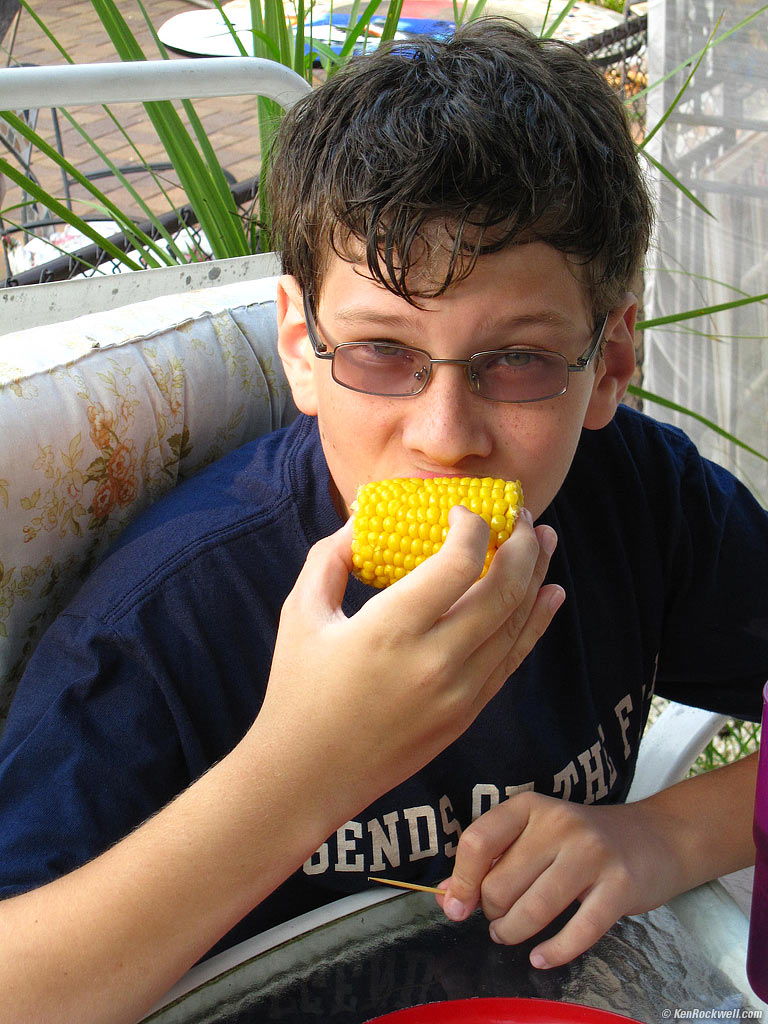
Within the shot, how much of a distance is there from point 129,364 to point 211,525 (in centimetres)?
30

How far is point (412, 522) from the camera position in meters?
1.22

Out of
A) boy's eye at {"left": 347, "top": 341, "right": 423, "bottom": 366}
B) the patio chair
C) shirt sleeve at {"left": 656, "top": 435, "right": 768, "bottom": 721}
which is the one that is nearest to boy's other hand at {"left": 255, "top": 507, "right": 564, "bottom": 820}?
boy's eye at {"left": 347, "top": 341, "right": 423, "bottom": 366}

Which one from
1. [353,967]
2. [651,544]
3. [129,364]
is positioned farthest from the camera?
[651,544]

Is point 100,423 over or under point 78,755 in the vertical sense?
over

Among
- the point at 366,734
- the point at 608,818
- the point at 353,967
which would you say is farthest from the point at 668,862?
the point at 366,734

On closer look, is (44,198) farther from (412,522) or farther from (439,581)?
(439,581)

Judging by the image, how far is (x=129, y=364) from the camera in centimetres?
158

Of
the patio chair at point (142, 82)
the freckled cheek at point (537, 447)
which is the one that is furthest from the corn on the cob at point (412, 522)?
the patio chair at point (142, 82)

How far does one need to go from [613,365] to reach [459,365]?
44cm

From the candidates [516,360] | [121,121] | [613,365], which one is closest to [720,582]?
[613,365]

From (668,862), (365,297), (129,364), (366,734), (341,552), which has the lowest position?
(668,862)

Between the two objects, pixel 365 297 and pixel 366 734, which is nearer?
pixel 366 734

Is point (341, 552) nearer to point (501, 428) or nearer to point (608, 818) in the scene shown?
point (501, 428)

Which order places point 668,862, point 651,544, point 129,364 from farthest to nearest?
point 651,544, point 129,364, point 668,862
